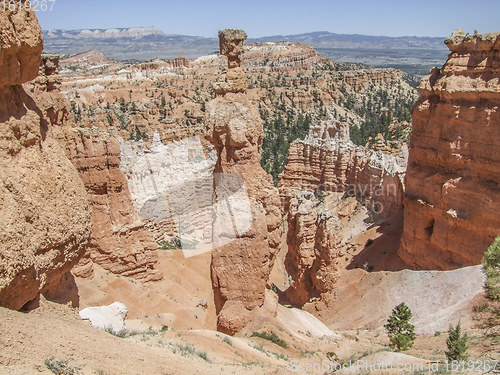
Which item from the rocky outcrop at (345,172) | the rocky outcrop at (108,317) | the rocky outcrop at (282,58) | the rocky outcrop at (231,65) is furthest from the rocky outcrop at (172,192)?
the rocky outcrop at (282,58)

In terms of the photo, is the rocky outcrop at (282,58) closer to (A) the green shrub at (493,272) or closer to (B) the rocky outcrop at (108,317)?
(A) the green shrub at (493,272)

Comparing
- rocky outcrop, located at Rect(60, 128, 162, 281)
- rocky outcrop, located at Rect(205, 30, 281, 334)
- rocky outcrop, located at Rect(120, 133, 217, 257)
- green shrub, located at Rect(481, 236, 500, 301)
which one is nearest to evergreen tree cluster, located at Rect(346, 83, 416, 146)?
rocky outcrop, located at Rect(120, 133, 217, 257)

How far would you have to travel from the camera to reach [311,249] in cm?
2000

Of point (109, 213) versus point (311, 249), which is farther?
point (311, 249)

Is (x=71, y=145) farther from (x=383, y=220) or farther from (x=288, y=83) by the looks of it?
(x=288, y=83)

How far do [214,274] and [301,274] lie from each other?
8937 millimetres

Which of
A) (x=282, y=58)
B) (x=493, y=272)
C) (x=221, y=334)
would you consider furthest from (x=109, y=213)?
(x=282, y=58)

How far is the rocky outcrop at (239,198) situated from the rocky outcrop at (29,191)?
6.04 metres

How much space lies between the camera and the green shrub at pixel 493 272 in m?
8.34

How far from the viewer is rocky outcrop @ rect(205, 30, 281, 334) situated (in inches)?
483

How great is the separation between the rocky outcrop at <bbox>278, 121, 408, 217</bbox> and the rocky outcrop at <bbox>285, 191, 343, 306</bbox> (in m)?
9.49

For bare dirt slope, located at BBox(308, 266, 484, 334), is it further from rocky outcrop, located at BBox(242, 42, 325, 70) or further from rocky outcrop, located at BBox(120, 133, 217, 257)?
rocky outcrop, located at BBox(242, 42, 325, 70)

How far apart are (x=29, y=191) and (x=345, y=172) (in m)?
31.5

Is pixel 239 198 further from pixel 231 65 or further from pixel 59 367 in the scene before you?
pixel 59 367
